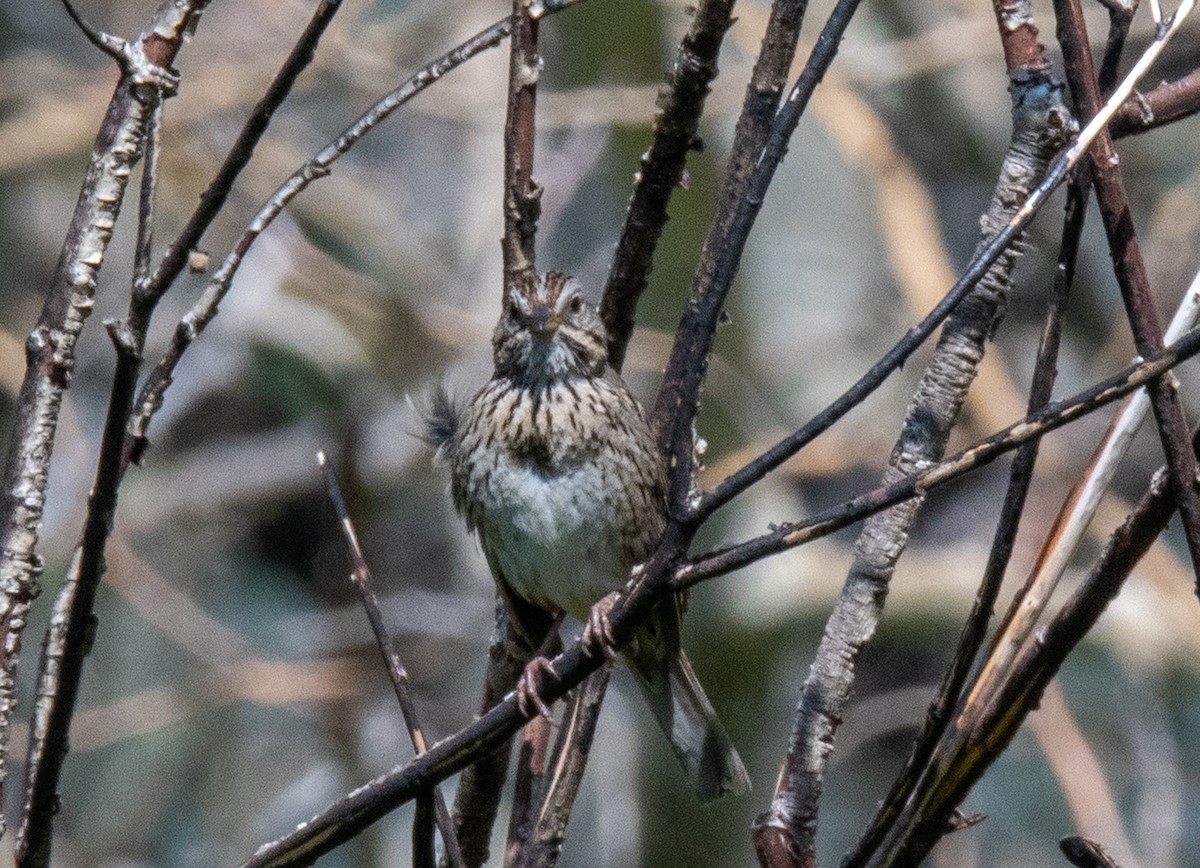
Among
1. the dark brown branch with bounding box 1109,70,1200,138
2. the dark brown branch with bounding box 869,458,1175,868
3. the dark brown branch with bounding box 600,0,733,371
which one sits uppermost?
the dark brown branch with bounding box 600,0,733,371

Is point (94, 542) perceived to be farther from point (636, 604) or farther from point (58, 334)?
point (636, 604)

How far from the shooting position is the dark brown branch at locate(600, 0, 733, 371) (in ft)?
9.28

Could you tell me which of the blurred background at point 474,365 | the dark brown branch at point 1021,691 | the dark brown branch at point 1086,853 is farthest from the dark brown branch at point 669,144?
the blurred background at point 474,365

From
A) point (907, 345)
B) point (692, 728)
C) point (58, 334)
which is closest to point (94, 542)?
point (58, 334)

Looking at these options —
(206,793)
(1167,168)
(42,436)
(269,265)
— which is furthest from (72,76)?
(42,436)

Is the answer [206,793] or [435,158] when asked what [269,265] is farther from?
[206,793]

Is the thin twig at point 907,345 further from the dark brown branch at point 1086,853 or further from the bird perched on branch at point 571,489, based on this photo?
the bird perched on branch at point 571,489

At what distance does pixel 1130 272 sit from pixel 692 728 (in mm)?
1968

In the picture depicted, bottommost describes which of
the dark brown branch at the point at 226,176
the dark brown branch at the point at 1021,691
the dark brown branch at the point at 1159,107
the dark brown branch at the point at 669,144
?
the dark brown branch at the point at 1021,691

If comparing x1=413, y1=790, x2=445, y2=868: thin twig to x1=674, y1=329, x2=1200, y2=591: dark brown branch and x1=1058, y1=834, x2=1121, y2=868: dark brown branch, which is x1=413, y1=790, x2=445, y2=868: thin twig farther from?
x1=1058, y1=834, x2=1121, y2=868: dark brown branch

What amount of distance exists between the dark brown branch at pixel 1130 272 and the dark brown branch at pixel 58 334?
1.09 metres

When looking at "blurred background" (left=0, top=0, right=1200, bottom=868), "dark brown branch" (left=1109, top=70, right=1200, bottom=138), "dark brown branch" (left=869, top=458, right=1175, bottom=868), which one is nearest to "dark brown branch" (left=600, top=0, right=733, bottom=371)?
"dark brown branch" (left=1109, top=70, right=1200, bottom=138)

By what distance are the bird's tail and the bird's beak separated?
30.7 inches

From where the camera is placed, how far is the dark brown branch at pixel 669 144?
9.28 feet
